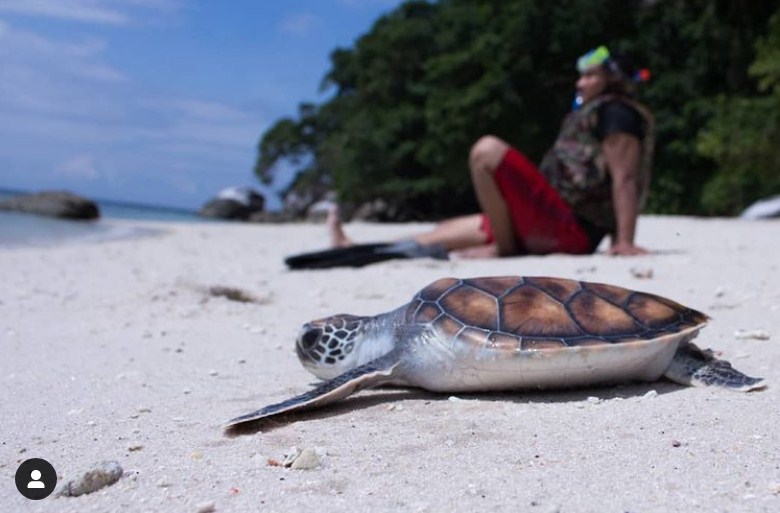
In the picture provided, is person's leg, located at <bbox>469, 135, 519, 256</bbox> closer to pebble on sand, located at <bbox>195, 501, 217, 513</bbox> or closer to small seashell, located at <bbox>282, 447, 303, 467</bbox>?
small seashell, located at <bbox>282, 447, 303, 467</bbox>

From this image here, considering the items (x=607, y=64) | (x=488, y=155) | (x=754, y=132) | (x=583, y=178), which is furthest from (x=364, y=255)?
(x=754, y=132)

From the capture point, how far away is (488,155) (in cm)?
625

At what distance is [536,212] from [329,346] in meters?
3.51

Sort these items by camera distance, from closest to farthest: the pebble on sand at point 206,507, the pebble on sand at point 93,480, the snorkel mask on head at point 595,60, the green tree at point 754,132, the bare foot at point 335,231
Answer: the pebble on sand at point 206,507 → the pebble on sand at point 93,480 → the snorkel mask on head at point 595,60 → the bare foot at point 335,231 → the green tree at point 754,132

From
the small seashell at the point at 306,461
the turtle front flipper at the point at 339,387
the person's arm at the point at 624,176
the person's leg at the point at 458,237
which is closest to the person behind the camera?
the small seashell at the point at 306,461

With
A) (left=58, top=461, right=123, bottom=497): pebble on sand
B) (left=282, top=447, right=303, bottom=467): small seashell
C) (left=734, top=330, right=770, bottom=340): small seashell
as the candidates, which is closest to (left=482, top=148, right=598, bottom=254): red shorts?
(left=734, top=330, right=770, bottom=340): small seashell

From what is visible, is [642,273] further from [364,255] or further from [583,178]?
[364,255]

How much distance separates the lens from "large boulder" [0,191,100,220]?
27.0 m

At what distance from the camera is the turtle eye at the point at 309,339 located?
3.11 metres

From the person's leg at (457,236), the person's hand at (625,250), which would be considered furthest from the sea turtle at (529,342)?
the person's leg at (457,236)

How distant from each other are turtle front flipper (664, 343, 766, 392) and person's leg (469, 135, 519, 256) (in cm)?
346

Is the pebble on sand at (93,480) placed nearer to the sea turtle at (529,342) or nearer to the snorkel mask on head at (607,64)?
the sea turtle at (529,342)

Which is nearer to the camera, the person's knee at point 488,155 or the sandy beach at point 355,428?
the sandy beach at point 355,428

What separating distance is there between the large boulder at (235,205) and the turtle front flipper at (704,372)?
4880 cm
